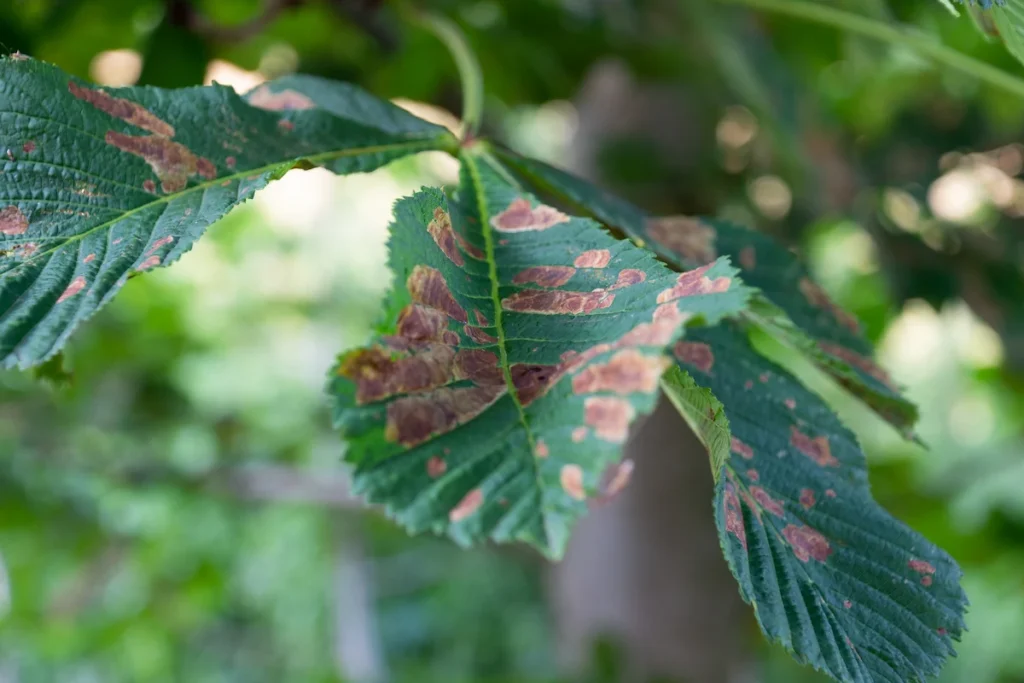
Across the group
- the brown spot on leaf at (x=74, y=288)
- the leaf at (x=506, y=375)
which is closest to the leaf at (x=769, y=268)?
the leaf at (x=506, y=375)

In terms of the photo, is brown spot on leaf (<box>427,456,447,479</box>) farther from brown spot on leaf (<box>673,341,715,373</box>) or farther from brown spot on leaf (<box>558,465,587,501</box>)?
brown spot on leaf (<box>673,341,715,373</box>)

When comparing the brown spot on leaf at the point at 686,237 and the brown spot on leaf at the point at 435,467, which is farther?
the brown spot on leaf at the point at 686,237

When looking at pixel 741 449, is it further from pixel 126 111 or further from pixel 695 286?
pixel 126 111

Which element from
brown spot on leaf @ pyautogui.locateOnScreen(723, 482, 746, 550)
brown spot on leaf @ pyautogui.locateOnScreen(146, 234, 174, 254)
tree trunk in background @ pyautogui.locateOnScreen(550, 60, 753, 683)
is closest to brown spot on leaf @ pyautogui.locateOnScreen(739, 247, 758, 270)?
brown spot on leaf @ pyautogui.locateOnScreen(723, 482, 746, 550)

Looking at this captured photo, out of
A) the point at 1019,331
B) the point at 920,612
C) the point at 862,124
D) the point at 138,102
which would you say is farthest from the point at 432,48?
the point at 862,124

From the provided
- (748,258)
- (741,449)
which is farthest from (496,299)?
(748,258)

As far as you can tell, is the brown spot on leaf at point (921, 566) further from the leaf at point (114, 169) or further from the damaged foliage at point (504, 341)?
the leaf at point (114, 169)
